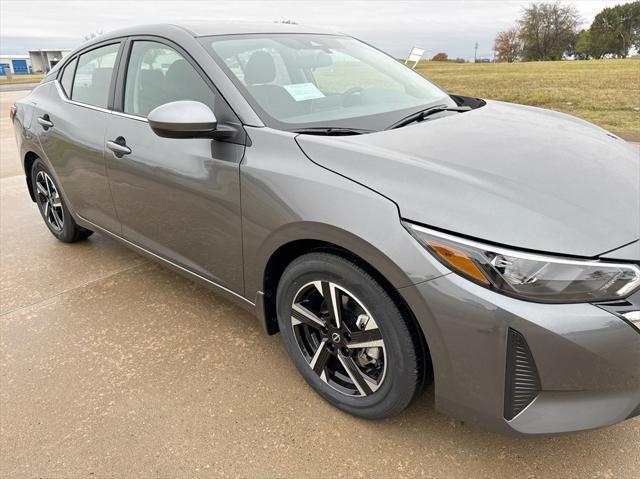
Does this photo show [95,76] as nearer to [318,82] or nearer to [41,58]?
[318,82]

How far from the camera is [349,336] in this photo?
207cm

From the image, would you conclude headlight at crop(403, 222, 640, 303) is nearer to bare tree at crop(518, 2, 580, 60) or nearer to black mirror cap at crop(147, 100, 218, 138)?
black mirror cap at crop(147, 100, 218, 138)

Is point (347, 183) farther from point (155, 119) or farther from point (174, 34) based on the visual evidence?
point (174, 34)

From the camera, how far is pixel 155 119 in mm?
2230

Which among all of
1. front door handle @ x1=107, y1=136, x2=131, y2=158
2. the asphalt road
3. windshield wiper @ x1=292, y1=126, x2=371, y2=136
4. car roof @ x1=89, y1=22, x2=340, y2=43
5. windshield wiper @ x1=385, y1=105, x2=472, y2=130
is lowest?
the asphalt road

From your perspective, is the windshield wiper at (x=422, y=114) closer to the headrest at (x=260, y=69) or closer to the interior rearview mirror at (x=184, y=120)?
the headrest at (x=260, y=69)

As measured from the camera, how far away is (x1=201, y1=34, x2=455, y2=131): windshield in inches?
94.5

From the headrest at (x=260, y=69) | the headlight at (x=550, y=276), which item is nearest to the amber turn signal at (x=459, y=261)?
the headlight at (x=550, y=276)

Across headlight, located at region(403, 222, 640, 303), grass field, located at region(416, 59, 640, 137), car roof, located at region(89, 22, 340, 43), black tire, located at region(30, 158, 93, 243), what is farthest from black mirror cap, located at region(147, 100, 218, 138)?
grass field, located at region(416, 59, 640, 137)

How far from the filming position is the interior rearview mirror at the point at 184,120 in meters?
2.19

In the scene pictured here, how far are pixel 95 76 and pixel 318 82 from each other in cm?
159

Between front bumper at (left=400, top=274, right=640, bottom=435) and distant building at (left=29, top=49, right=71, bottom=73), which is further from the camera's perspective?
distant building at (left=29, top=49, right=71, bottom=73)

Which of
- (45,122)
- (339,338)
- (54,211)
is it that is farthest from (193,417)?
(54,211)

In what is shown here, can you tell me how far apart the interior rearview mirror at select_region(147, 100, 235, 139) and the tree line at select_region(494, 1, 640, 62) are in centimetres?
7008
